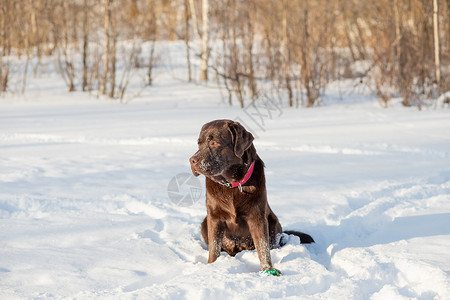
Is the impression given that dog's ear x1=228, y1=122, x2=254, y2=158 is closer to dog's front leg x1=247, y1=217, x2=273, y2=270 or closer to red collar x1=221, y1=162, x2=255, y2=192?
red collar x1=221, y1=162, x2=255, y2=192

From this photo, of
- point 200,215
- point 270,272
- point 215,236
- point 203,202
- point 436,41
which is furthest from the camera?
point 436,41

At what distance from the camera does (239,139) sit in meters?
2.62

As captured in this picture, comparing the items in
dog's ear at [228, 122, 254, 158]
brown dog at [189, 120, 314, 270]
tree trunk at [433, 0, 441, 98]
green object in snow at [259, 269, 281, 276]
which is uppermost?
tree trunk at [433, 0, 441, 98]

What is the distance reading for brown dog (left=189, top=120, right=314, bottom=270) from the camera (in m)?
2.61

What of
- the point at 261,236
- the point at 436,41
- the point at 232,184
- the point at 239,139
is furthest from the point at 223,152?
the point at 436,41

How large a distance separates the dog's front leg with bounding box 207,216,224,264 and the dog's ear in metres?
0.55

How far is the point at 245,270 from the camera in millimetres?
2973

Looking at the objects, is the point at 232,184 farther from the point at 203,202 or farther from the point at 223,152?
the point at 203,202

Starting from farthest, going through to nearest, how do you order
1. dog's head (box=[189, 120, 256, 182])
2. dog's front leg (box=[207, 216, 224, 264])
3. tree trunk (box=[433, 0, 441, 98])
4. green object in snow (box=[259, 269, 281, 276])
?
1. tree trunk (box=[433, 0, 441, 98])
2. dog's front leg (box=[207, 216, 224, 264])
3. green object in snow (box=[259, 269, 281, 276])
4. dog's head (box=[189, 120, 256, 182])

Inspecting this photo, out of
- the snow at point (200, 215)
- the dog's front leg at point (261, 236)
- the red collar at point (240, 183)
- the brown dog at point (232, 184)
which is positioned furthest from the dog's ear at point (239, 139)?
the snow at point (200, 215)

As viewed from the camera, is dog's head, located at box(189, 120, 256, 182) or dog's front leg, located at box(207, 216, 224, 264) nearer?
dog's head, located at box(189, 120, 256, 182)

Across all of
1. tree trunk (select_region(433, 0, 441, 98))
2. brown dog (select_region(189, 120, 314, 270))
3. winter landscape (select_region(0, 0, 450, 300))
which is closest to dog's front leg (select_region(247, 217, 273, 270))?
brown dog (select_region(189, 120, 314, 270))

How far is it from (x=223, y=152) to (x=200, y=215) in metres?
1.56

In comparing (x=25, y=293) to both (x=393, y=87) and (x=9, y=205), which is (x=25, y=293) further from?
(x=393, y=87)
